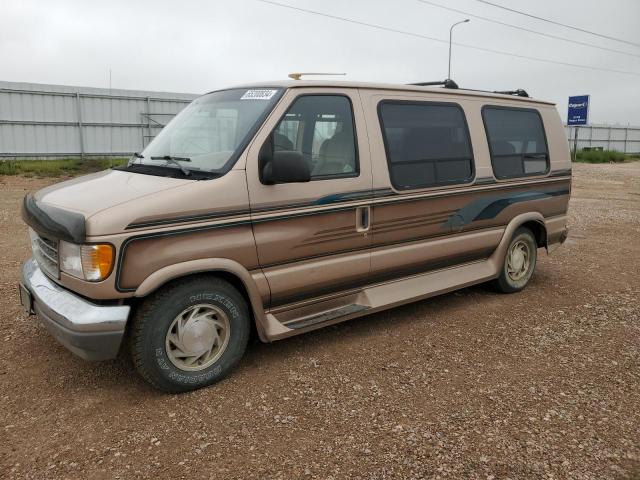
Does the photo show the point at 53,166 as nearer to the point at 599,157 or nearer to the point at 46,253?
the point at 46,253

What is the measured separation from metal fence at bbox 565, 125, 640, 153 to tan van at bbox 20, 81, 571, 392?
3699 cm

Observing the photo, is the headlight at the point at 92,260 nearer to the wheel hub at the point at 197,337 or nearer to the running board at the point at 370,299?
the wheel hub at the point at 197,337

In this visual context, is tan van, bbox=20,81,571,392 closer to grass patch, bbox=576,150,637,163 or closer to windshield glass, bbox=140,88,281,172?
windshield glass, bbox=140,88,281,172

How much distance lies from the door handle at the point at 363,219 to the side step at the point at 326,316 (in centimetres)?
63

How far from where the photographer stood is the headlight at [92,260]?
3.14 meters

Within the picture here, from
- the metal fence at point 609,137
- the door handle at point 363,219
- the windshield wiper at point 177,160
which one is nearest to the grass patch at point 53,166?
the windshield wiper at point 177,160

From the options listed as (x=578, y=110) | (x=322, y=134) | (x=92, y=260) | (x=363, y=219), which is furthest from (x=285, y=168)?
(x=578, y=110)

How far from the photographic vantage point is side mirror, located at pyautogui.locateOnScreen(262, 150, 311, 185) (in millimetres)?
3604

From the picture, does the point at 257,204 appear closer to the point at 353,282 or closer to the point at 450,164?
the point at 353,282

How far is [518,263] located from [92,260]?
449 cm

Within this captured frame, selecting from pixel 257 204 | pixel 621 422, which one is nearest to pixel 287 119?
pixel 257 204

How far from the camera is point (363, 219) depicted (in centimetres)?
428

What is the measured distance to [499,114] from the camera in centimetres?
555

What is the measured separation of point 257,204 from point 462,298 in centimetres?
297
